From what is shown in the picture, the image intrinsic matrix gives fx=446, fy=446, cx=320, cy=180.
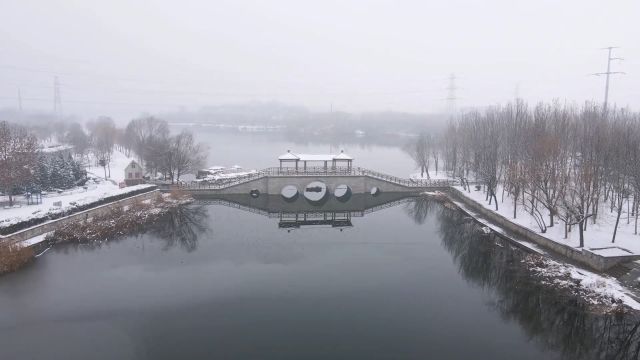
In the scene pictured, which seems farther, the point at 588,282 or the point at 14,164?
the point at 14,164

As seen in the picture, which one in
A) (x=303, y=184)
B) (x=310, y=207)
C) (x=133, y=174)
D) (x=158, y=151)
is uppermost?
(x=158, y=151)

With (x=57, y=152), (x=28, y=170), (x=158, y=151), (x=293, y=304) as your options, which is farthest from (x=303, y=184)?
(x=57, y=152)

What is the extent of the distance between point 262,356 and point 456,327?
873 cm

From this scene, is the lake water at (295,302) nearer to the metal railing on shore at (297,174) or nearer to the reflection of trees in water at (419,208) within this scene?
the reflection of trees in water at (419,208)

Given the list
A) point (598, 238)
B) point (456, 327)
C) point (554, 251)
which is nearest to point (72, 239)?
point (456, 327)

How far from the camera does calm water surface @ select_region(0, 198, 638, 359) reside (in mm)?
18141

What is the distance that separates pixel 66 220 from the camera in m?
34.1

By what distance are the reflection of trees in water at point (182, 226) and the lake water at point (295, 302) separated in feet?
0.94

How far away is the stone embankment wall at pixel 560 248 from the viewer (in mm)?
25189

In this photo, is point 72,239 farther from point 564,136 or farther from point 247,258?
point 564,136

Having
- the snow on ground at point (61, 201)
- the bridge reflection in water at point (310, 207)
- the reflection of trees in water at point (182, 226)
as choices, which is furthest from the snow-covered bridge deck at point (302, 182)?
the snow on ground at point (61, 201)

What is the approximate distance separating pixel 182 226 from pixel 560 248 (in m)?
28.1

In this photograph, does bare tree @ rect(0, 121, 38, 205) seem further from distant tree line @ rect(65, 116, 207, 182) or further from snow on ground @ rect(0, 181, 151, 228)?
distant tree line @ rect(65, 116, 207, 182)

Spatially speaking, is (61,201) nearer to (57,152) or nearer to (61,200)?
(61,200)
